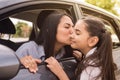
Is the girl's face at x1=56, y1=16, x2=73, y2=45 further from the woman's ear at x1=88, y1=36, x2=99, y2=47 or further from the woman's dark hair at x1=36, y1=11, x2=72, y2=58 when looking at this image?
the woman's ear at x1=88, y1=36, x2=99, y2=47

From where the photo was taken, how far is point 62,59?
9.68 feet

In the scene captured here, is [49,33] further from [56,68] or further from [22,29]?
[22,29]

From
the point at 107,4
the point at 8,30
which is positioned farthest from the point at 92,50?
the point at 107,4

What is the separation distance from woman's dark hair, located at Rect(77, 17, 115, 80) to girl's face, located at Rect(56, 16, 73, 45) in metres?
0.12

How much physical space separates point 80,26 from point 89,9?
77 centimetres

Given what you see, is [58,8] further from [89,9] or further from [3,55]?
[3,55]

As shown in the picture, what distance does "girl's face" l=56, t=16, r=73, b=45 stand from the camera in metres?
2.87

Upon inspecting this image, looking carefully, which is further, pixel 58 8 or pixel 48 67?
pixel 58 8

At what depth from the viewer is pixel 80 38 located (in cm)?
290

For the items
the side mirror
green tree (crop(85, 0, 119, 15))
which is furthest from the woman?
green tree (crop(85, 0, 119, 15))

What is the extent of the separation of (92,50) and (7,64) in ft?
A: 3.32

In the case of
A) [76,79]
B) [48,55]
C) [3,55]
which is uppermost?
[3,55]

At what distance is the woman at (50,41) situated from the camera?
2727mm

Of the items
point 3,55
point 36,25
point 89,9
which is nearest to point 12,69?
point 3,55
